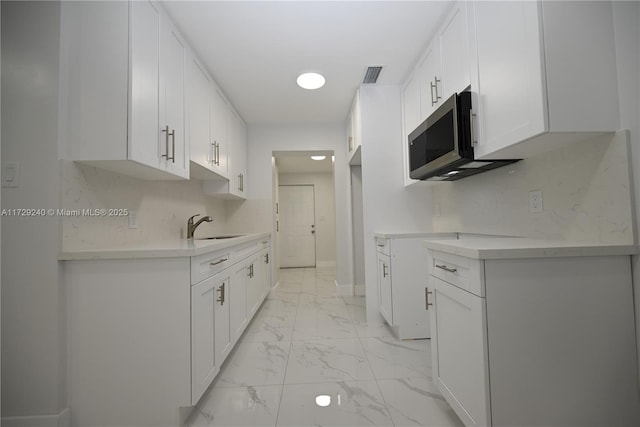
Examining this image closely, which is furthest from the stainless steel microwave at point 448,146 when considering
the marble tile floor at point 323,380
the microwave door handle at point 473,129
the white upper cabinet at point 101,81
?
the white upper cabinet at point 101,81

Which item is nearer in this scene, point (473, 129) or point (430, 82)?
point (473, 129)

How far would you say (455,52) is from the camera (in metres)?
1.73

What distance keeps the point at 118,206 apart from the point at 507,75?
2208mm

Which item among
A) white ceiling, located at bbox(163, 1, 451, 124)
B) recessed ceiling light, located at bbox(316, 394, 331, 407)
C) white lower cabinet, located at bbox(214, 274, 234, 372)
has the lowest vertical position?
recessed ceiling light, located at bbox(316, 394, 331, 407)

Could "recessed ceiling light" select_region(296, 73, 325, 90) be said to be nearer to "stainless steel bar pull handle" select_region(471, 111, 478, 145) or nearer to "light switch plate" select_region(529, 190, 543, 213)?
"stainless steel bar pull handle" select_region(471, 111, 478, 145)

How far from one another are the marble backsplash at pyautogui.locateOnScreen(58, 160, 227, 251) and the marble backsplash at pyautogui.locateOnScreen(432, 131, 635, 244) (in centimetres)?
227

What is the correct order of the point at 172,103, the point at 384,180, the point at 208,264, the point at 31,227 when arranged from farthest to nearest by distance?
1. the point at 384,180
2. the point at 172,103
3. the point at 208,264
4. the point at 31,227

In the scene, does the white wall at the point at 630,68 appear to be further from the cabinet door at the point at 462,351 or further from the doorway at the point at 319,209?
the doorway at the point at 319,209

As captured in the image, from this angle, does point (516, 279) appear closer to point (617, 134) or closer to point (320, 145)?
point (617, 134)

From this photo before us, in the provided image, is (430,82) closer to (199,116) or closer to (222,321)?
(199,116)

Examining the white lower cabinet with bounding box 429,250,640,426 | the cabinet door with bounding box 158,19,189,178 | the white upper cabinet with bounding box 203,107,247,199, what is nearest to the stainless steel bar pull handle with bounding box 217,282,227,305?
the cabinet door with bounding box 158,19,189,178

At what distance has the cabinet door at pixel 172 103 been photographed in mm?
1713

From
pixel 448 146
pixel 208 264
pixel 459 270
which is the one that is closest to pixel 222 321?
pixel 208 264

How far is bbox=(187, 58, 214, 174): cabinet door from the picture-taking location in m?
2.13
